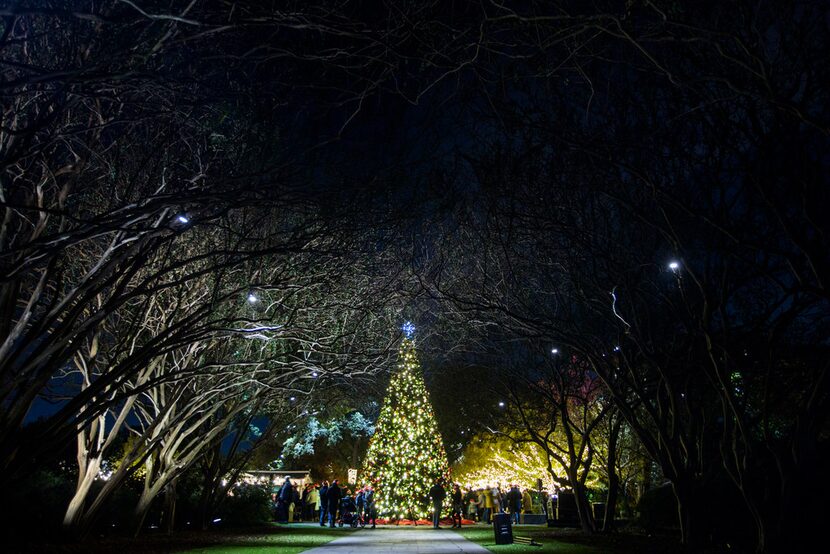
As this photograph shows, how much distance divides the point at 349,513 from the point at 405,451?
4187mm

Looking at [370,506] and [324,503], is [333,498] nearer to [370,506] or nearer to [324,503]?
[324,503]

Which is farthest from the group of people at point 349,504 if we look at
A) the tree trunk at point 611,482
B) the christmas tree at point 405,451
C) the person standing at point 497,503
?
the tree trunk at point 611,482

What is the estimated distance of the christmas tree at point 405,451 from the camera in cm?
3216

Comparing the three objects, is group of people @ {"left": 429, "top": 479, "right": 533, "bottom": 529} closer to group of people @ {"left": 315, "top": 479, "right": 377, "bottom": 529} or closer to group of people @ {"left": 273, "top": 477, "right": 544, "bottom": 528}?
group of people @ {"left": 273, "top": 477, "right": 544, "bottom": 528}

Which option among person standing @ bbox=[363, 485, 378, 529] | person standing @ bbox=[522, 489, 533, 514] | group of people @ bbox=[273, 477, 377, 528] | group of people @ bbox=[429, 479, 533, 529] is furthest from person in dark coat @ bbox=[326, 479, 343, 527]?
person standing @ bbox=[522, 489, 533, 514]

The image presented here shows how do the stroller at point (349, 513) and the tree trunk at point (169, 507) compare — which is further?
the stroller at point (349, 513)

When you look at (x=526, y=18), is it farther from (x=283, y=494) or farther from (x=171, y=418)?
(x=283, y=494)

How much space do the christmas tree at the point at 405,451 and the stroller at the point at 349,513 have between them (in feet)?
6.10

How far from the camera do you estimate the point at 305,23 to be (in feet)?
23.4

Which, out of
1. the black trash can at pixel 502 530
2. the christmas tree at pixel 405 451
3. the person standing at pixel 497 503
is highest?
the christmas tree at pixel 405 451

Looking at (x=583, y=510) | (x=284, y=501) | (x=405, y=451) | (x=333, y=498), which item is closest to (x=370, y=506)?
(x=333, y=498)

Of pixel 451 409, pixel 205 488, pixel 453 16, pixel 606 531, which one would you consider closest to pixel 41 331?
pixel 453 16

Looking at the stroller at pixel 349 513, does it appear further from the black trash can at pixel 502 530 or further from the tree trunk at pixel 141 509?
the black trash can at pixel 502 530

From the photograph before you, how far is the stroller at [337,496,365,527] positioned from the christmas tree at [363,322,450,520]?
1.86m
